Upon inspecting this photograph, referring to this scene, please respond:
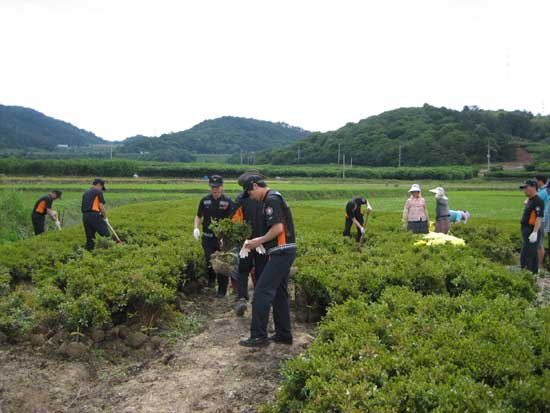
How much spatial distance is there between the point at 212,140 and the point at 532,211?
151 metres

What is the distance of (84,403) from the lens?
5277 millimetres

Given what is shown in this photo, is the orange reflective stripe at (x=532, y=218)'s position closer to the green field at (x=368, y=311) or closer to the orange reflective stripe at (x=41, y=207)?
the green field at (x=368, y=311)

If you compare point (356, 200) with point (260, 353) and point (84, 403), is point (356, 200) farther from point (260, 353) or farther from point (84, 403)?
point (84, 403)

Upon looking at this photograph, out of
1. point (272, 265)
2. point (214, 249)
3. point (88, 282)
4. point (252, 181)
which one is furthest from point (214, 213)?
point (272, 265)

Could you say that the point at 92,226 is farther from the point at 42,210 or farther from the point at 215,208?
the point at 215,208

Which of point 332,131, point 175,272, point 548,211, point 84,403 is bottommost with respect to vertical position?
point 84,403

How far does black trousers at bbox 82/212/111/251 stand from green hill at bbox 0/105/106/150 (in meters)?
136

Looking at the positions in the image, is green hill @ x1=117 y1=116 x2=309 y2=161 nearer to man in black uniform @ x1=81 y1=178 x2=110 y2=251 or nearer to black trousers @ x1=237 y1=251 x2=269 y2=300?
man in black uniform @ x1=81 y1=178 x2=110 y2=251

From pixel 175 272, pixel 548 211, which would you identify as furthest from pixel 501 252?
pixel 175 272

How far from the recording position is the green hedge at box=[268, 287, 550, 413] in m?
3.95

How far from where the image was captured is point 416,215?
12.9 meters

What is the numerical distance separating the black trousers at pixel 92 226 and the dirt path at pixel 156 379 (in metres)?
5.72

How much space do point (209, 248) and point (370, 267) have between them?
3228 millimetres

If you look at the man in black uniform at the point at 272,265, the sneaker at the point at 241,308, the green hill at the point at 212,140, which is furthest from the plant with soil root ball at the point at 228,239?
the green hill at the point at 212,140
